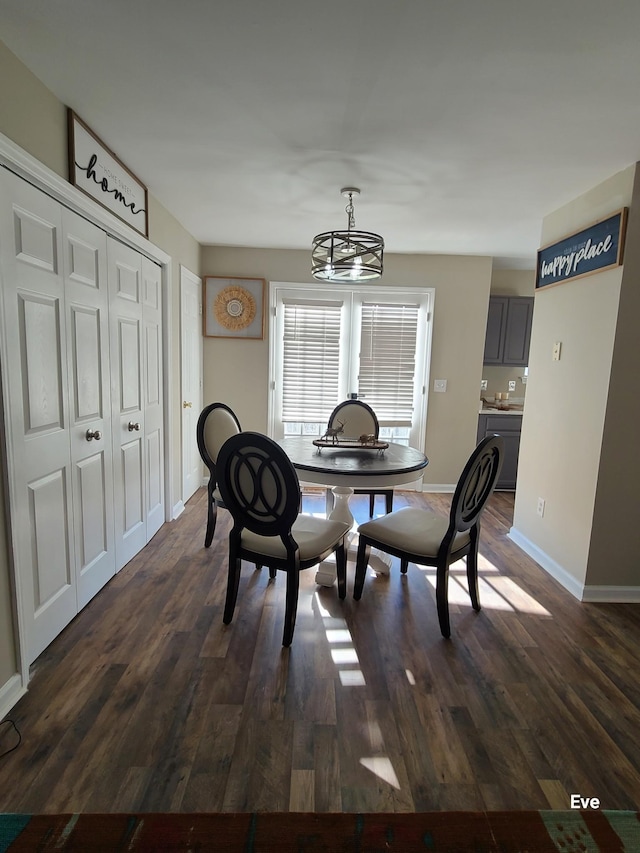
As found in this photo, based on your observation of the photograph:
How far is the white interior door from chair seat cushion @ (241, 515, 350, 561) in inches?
80.1

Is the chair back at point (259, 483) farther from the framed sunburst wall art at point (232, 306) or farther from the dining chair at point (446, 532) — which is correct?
the framed sunburst wall art at point (232, 306)

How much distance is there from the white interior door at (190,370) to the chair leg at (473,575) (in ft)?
8.72

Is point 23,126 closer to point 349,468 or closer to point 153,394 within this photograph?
point 153,394

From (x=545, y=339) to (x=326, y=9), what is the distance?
251 cm

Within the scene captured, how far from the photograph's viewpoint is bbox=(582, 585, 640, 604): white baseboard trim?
2648 millimetres

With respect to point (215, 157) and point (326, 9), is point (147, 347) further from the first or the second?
point (326, 9)

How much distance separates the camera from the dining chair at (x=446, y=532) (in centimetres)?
214

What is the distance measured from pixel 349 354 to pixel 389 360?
432 millimetres

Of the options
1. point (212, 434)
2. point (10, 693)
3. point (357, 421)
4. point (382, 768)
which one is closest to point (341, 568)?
point (382, 768)

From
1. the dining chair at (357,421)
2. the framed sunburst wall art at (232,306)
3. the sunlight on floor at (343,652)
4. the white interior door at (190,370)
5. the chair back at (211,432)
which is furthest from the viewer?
the framed sunburst wall art at (232,306)

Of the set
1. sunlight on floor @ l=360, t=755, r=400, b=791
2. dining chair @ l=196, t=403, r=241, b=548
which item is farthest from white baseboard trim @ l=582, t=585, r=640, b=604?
dining chair @ l=196, t=403, r=241, b=548

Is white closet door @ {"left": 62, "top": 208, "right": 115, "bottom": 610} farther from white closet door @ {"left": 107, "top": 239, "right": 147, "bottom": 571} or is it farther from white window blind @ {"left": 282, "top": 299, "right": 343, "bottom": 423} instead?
white window blind @ {"left": 282, "top": 299, "right": 343, "bottom": 423}

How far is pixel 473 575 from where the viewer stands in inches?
96.1

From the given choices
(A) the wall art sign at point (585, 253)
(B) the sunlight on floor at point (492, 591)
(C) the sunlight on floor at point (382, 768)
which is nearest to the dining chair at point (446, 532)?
(B) the sunlight on floor at point (492, 591)
